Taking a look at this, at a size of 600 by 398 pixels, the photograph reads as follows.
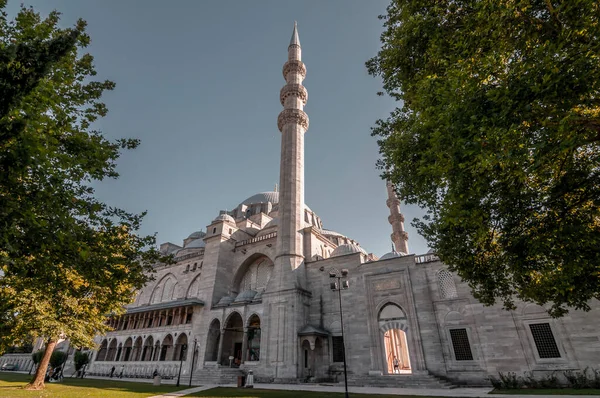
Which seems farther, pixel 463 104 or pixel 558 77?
pixel 463 104

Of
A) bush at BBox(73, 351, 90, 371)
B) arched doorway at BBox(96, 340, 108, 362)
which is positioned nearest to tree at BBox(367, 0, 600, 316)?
bush at BBox(73, 351, 90, 371)

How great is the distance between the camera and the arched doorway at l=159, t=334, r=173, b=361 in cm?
2995

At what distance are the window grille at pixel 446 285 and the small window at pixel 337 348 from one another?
769cm

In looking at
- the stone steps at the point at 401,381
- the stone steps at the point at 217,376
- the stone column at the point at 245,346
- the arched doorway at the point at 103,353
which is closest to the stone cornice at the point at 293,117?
the stone column at the point at 245,346

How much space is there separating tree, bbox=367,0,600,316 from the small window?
1284 centimetres

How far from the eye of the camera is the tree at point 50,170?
237 inches

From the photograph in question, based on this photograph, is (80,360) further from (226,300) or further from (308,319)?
(308,319)

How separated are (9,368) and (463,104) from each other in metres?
69.1

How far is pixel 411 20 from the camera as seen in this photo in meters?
9.13

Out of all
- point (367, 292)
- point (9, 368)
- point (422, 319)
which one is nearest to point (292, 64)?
point (367, 292)

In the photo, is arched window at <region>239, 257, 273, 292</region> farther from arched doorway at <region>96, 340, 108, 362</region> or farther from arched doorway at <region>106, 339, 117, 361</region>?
arched doorway at <region>96, 340, 108, 362</region>

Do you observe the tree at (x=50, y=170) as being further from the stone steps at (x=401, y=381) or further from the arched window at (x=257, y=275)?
the arched window at (x=257, y=275)

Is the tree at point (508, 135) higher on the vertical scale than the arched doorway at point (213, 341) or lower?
higher

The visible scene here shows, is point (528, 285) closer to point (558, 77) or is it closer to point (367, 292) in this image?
point (558, 77)
